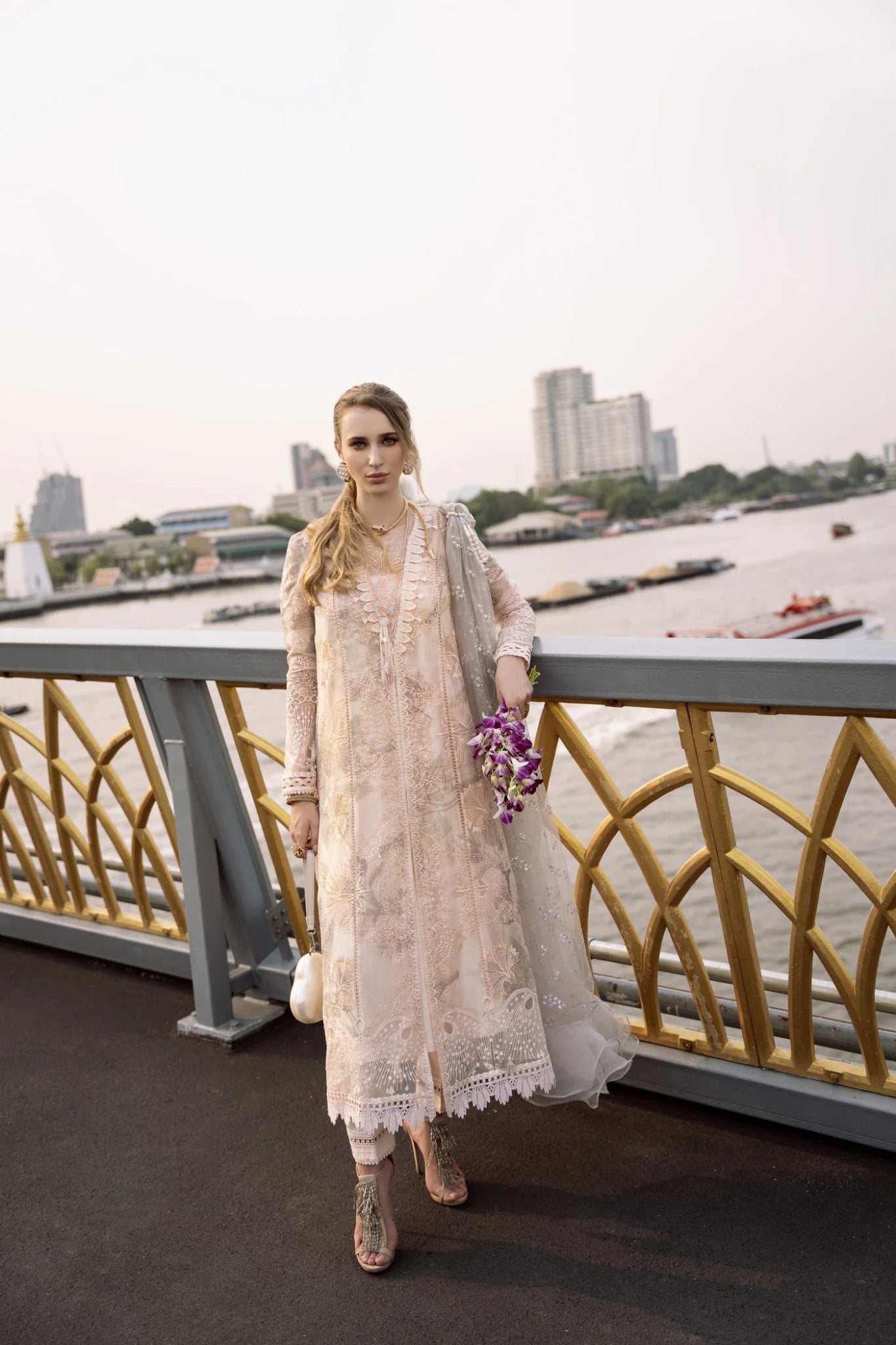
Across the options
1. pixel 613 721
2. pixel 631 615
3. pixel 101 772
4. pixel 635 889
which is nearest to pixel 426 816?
pixel 101 772

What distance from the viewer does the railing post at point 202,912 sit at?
8.45 ft

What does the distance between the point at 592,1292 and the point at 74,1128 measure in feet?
3.82

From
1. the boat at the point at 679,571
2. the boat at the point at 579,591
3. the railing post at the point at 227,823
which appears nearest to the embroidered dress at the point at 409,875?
the railing post at the point at 227,823

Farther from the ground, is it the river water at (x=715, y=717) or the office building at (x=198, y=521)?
the office building at (x=198, y=521)

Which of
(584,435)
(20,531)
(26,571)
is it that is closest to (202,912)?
(20,531)

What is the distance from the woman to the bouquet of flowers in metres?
0.05

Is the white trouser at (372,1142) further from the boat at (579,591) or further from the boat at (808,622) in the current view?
the boat at (579,591)

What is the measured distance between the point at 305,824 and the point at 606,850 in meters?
0.89

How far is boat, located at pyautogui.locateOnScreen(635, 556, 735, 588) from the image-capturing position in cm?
7169

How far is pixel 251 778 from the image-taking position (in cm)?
262

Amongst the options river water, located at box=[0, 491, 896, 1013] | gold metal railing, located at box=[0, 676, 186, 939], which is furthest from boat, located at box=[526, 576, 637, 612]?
gold metal railing, located at box=[0, 676, 186, 939]

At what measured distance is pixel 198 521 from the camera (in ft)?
137

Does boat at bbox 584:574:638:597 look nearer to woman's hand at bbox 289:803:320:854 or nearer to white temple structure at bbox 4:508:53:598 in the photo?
white temple structure at bbox 4:508:53:598

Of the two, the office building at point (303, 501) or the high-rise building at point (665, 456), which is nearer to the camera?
the office building at point (303, 501)
